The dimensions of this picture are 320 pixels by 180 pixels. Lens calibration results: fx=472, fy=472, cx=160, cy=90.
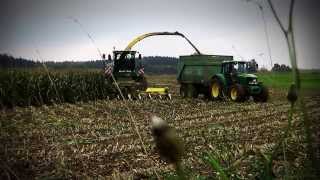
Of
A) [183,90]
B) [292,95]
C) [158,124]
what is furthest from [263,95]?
[158,124]

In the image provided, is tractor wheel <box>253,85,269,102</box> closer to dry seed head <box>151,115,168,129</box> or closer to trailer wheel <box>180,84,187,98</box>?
trailer wheel <box>180,84,187,98</box>

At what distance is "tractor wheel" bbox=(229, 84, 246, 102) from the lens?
17.1m

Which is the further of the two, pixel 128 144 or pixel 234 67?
pixel 234 67

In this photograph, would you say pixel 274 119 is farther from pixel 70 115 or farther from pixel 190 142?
pixel 70 115

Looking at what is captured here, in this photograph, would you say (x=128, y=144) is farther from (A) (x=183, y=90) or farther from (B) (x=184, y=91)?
(A) (x=183, y=90)

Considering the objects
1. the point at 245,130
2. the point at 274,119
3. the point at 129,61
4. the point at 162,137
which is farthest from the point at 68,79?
the point at 162,137

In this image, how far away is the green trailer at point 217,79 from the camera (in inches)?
696

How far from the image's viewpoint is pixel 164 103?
17938mm

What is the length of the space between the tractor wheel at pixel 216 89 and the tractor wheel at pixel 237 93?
0.72 metres

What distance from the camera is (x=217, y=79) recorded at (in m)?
18.6

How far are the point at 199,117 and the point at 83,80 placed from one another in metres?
9.87

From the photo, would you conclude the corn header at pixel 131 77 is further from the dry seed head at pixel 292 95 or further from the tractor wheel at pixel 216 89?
the dry seed head at pixel 292 95

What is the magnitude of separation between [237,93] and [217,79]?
1.59m

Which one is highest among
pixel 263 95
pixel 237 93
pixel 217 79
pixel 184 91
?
pixel 217 79
